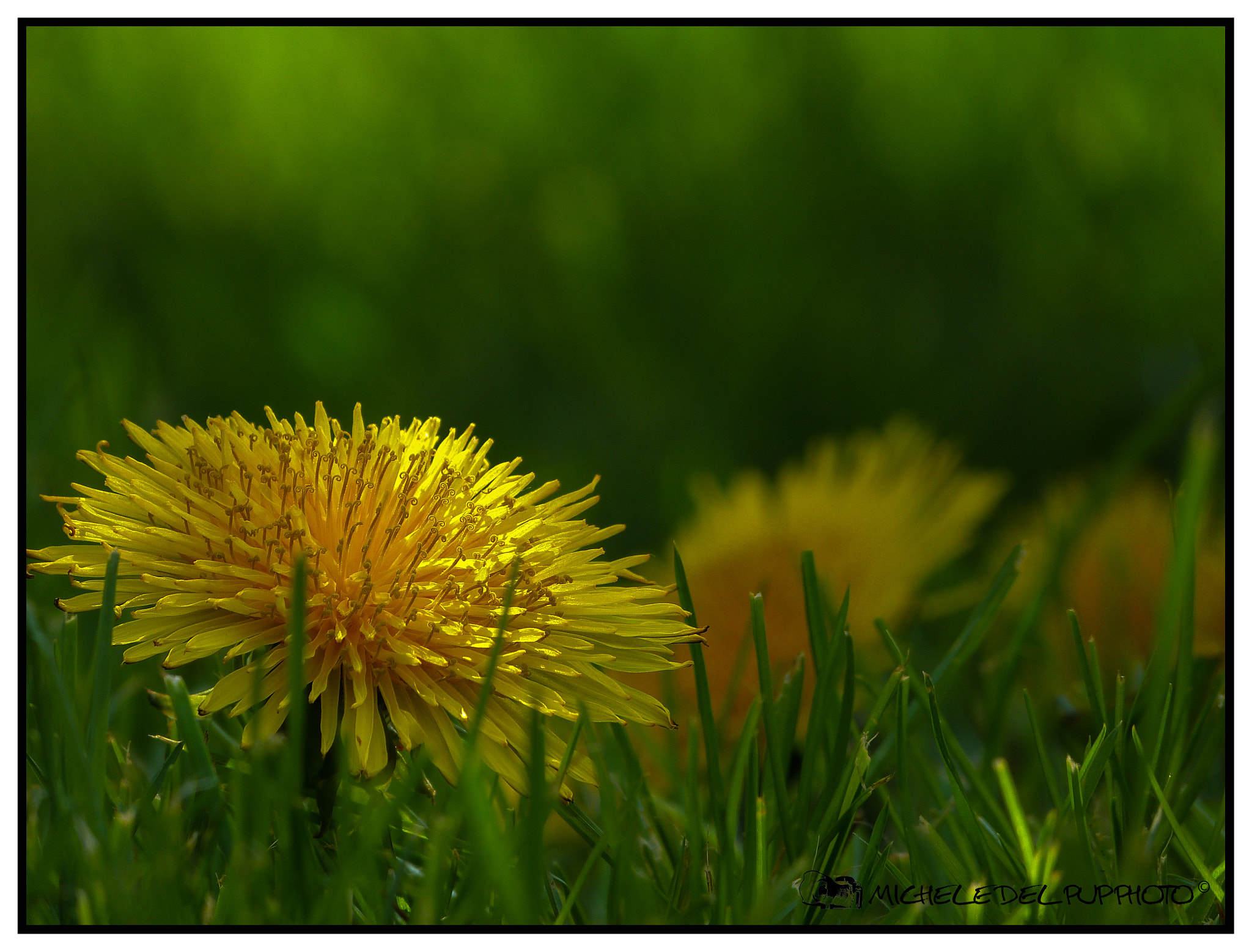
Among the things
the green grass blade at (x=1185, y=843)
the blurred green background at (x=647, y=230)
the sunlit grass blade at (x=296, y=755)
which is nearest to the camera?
the sunlit grass blade at (x=296, y=755)

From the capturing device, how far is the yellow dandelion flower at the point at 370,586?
0.35 metres

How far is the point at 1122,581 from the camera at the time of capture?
714 millimetres

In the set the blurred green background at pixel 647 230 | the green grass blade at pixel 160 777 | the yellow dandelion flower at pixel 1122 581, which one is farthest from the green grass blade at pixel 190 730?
the blurred green background at pixel 647 230

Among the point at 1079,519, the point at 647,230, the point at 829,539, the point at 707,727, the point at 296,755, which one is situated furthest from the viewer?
the point at 647,230

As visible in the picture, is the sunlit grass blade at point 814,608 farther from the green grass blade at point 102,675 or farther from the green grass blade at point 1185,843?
the green grass blade at point 102,675

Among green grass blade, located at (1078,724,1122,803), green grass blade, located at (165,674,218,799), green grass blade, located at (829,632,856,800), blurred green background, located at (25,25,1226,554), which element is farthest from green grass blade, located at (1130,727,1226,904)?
blurred green background, located at (25,25,1226,554)

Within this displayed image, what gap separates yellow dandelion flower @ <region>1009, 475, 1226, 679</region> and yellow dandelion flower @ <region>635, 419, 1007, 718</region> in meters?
0.08

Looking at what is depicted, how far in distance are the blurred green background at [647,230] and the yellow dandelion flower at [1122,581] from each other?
290mm

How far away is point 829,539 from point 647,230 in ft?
2.30

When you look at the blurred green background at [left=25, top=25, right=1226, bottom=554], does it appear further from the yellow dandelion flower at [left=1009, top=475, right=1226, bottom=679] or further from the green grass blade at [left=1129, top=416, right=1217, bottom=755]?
the green grass blade at [left=1129, top=416, right=1217, bottom=755]

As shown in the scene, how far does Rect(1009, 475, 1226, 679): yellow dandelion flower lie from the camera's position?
675mm

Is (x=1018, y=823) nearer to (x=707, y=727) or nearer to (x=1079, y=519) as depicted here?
(x=707, y=727)

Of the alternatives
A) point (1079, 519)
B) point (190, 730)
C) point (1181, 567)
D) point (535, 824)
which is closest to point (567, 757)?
point (535, 824)

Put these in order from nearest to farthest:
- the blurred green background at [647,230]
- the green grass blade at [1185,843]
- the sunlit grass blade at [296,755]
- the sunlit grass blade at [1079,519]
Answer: the sunlit grass blade at [296,755]
the green grass blade at [1185,843]
the sunlit grass blade at [1079,519]
the blurred green background at [647,230]
